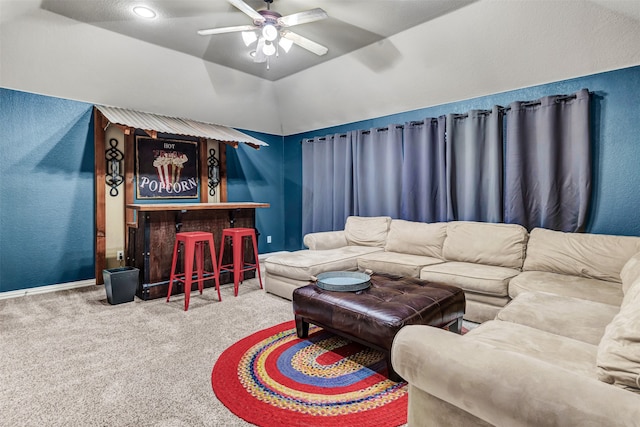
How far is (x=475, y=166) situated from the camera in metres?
3.92

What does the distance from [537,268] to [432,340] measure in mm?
2342

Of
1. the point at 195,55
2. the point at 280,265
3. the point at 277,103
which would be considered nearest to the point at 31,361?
the point at 280,265

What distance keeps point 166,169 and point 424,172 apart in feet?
11.5

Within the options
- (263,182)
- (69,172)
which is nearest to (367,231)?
(263,182)

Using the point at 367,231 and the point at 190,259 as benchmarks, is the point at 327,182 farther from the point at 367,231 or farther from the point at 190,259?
the point at 190,259

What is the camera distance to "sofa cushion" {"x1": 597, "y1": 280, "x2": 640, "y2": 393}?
102 centimetres

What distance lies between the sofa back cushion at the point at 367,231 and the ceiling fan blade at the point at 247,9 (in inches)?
108

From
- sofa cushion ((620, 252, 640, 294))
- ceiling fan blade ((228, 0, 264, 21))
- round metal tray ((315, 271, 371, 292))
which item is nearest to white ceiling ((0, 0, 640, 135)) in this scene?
ceiling fan blade ((228, 0, 264, 21))

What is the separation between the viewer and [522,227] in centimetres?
338

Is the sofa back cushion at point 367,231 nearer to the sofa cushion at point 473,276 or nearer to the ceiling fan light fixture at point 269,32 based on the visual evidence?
the sofa cushion at point 473,276

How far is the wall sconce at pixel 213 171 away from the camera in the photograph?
17.6 ft

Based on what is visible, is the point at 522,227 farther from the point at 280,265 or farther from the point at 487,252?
the point at 280,265

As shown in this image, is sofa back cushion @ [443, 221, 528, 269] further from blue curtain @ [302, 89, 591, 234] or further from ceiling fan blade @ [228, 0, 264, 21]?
ceiling fan blade @ [228, 0, 264, 21]

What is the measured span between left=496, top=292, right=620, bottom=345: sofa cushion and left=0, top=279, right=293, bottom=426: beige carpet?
1659 millimetres
